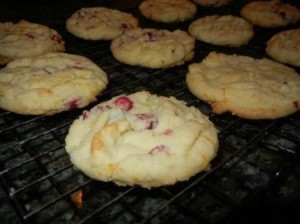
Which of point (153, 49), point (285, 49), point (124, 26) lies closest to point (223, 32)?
point (285, 49)

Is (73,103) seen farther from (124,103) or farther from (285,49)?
(285,49)

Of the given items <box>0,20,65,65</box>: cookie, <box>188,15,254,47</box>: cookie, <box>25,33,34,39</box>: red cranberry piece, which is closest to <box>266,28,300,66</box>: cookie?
<box>188,15,254,47</box>: cookie

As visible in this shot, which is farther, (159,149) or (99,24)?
(99,24)

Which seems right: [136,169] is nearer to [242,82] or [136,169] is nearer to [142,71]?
[242,82]

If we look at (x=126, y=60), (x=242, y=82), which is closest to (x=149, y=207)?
(x=242, y=82)

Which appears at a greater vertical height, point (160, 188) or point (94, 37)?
point (94, 37)

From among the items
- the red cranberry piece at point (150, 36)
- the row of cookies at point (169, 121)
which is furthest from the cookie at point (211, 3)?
the row of cookies at point (169, 121)

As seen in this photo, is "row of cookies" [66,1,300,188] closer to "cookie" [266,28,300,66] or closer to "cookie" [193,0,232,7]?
"cookie" [266,28,300,66]
